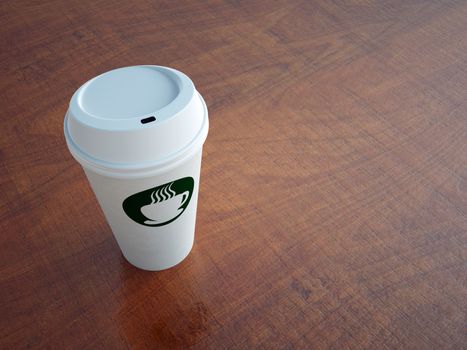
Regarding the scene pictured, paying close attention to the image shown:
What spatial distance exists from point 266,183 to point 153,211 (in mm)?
265

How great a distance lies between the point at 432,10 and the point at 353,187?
2.04ft

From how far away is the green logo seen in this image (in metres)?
0.53

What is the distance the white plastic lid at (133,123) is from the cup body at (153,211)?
0.02 metres

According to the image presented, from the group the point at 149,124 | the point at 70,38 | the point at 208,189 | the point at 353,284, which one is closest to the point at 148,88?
the point at 149,124

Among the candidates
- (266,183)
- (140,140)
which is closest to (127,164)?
(140,140)

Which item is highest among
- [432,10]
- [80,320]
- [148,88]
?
[148,88]

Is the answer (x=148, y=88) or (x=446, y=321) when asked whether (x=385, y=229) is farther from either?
(x=148, y=88)

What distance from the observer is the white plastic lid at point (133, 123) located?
1.53ft

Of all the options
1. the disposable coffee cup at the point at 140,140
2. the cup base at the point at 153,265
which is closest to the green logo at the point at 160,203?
the disposable coffee cup at the point at 140,140

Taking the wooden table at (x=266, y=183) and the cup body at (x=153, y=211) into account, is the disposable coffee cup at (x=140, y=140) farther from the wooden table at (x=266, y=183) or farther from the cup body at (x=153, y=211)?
the wooden table at (x=266, y=183)

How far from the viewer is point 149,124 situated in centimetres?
46

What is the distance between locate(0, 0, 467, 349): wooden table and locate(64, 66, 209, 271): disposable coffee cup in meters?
0.14

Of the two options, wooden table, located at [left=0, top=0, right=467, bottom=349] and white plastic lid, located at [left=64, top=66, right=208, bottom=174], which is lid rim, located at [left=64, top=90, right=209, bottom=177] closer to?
white plastic lid, located at [left=64, top=66, right=208, bottom=174]

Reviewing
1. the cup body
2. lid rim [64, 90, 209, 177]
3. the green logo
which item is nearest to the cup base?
the cup body
